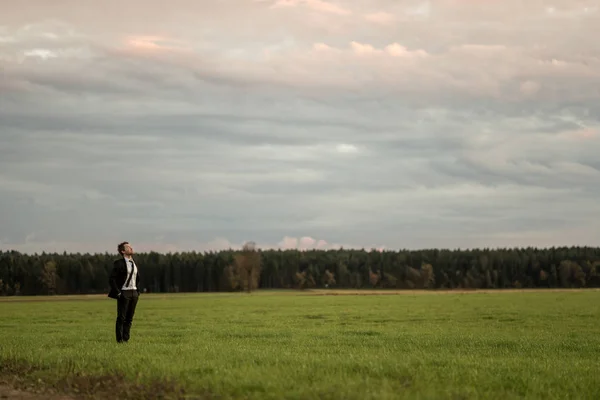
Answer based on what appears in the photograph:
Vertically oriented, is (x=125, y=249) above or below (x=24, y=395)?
above

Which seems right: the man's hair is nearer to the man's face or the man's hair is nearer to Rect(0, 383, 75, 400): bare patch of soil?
the man's face

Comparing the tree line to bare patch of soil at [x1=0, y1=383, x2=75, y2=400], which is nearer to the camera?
bare patch of soil at [x1=0, y1=383, x2=75, y2=400]

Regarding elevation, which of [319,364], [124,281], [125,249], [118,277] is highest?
[125,249]

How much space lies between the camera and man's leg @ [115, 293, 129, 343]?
21562 millimetres

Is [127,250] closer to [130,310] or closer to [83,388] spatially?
[130,310]

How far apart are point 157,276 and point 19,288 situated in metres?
30.8

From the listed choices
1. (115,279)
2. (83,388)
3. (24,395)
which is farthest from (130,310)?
(24,395)

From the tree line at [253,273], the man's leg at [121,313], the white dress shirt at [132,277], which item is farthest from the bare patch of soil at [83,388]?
the tree line at [253,273]

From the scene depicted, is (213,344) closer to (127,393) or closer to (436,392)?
(127,393)

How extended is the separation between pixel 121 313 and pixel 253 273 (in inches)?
4887

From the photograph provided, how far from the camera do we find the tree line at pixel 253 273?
158250 mm

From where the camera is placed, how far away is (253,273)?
477 ft

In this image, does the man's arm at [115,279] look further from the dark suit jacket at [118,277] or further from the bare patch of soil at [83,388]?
the bare patch of soil at [83,388]

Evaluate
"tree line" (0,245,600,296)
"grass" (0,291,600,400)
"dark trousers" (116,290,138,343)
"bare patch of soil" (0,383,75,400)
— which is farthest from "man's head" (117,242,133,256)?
"tree line" (0,245,600,296)
